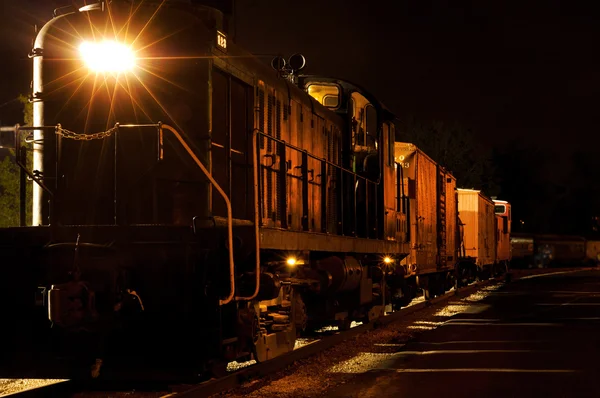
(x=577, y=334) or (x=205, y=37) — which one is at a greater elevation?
(x=205, y=37)

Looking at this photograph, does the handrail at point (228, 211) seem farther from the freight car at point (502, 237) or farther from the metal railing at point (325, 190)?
the freight car at point (502, 237)

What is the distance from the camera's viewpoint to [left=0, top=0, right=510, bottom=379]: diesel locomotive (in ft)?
25.0

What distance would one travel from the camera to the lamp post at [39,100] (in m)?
8.48

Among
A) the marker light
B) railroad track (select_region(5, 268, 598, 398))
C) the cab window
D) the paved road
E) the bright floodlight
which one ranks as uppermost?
the cab window

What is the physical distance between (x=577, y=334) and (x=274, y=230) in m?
7.02

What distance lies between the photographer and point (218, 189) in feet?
25.6

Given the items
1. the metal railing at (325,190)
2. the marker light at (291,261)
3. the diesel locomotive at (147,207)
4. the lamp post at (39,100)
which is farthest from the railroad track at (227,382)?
the lamp post at (39,100)

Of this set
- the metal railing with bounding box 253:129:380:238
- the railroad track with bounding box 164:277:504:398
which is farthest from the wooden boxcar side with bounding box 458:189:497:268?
the metal railing with bounding box 253:129:380:238

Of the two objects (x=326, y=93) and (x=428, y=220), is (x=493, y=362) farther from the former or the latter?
(x=428, y=220)

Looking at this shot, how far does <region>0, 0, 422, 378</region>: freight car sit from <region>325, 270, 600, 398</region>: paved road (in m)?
1.44

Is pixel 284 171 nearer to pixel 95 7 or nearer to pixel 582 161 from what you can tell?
pixel 95 7

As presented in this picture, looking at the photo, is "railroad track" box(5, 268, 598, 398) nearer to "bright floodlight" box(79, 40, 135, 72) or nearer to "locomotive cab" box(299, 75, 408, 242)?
"locomotive cab" box(299, 75, 408, 242)

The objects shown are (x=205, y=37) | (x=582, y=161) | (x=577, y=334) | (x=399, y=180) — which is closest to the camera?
(x=205, y=37)

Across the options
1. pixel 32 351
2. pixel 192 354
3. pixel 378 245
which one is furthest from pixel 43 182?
pixel 378 245
